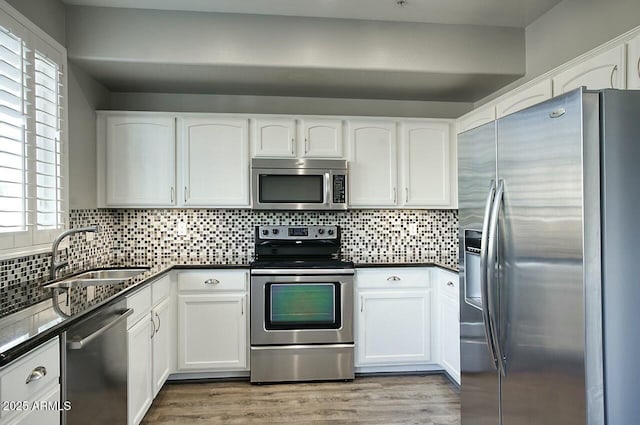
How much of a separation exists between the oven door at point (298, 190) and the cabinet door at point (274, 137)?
0.18 m

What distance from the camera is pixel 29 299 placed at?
173 centimetres

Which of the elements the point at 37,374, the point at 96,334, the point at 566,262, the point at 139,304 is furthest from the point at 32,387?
the point at 566,262

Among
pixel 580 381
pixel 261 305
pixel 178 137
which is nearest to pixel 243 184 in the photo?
pixel 178 137

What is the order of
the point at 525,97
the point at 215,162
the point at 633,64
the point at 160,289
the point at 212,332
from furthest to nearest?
the point at 215,162 → the point at 212,332 → the point at 160,289 → the point at 525,97 → the point at 633,64

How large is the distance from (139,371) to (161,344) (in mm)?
432

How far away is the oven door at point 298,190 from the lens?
320cm

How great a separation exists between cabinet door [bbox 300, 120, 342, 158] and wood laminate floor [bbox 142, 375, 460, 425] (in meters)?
1.79

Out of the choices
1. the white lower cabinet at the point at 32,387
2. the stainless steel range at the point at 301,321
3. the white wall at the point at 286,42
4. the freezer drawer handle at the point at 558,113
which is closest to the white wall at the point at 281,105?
the white wall at the point at 286,42

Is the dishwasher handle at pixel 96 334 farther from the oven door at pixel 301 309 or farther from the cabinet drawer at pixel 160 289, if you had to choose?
the oven door at pixel 301 309

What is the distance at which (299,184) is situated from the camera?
3.23m

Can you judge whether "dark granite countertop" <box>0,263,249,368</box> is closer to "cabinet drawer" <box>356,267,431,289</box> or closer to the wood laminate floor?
the wood laminate floor

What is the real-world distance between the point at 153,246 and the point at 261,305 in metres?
1.19

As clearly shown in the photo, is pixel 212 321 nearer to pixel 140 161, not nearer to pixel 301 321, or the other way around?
pixel 301 321

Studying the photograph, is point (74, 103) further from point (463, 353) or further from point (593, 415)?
point (593, 415)
